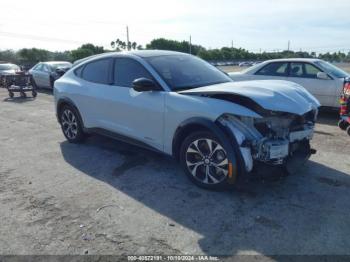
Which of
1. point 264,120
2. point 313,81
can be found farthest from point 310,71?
point 264,120

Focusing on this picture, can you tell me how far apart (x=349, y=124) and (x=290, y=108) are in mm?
3204

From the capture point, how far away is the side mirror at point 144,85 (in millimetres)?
4297

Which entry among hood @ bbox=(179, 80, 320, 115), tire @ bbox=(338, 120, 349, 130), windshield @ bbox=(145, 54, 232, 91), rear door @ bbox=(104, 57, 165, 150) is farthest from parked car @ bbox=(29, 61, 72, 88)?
hood @ bbox=(179, 80, 320, 115)

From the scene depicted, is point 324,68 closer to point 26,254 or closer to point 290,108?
point 290,108

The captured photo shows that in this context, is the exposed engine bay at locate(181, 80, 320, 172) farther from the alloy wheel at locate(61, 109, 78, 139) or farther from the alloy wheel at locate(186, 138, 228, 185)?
the alloy wheel at locate(61, 109, 78, 139)

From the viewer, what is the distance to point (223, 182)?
3838 mm

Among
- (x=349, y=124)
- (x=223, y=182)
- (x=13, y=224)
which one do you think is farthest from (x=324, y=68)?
(x=13, y=224)

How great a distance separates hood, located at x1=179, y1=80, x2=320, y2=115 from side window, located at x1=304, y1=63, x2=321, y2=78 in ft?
14.1

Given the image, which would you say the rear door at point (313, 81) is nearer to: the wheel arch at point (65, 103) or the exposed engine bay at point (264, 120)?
the exposed engine bay at point (264, 120)

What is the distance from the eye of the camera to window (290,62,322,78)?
820 cm

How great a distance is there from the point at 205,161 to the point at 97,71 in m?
2.64

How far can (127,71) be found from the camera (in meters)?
4.95

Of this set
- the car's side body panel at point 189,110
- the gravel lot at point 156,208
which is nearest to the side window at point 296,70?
the gravel lot at point 156,208

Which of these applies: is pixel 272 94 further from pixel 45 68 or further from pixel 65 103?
pixel 45 68
